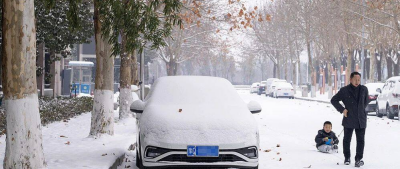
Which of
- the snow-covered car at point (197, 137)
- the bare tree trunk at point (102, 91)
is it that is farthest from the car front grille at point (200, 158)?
the bare tree trunk at point (102, 91)

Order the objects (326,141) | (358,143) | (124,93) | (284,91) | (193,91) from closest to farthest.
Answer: (193,91) → (358,143) → (326,141) → (124,93) → (284,91)

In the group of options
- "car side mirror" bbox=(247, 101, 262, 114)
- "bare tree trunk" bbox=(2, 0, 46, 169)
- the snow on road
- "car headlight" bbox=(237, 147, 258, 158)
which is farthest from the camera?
the snow on road

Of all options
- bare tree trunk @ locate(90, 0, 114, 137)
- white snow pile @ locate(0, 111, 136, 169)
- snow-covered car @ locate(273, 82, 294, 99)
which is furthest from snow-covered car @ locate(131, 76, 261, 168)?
snow-covered car @ locate(273, 82, 294, 99)

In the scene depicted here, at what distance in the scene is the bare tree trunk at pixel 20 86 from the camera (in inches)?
285

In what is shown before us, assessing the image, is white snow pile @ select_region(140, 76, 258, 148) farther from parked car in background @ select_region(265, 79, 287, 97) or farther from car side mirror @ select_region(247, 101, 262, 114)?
parked car in background @ select_region(265, 79, 287, 97)

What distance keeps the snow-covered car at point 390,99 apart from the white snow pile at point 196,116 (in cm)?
1518

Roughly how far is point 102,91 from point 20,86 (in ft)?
18.5

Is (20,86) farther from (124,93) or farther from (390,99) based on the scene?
(390,99)

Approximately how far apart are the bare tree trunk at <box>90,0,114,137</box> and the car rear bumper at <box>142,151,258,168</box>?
16.9 ft

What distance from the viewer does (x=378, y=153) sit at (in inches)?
464

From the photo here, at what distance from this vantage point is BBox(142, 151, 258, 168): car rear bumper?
7.85 metres

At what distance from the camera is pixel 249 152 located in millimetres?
8047

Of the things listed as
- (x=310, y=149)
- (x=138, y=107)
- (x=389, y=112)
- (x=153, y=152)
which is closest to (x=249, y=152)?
(x=153, y=152)

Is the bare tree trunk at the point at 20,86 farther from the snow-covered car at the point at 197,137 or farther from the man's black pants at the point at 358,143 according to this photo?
the man's black pants at the point at 358,143
